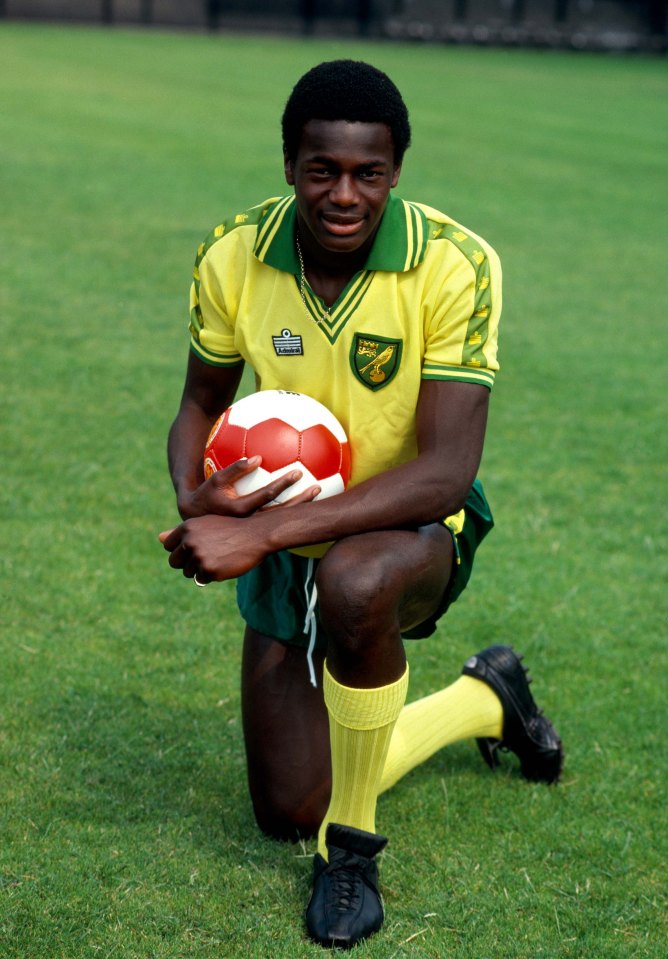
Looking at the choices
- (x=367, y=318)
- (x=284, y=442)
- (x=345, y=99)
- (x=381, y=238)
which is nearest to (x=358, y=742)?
(x=284, y=442)

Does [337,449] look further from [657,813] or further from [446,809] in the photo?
[657,813]

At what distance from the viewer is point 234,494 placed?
3.19 metres

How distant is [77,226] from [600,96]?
17.4m

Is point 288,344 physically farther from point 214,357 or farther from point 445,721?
point 445,721

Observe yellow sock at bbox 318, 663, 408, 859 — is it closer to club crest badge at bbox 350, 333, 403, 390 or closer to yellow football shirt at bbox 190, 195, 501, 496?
yellow football shirt at bbox 190, 195, 501, 496

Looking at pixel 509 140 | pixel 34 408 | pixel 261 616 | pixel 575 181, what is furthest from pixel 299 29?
pixel 261 616

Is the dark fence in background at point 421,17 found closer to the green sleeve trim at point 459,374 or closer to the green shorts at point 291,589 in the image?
the green shorts at point 291,589

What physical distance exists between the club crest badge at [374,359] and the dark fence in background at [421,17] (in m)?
37.2

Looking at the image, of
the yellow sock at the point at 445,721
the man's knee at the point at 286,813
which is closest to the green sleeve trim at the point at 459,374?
the yellow sock at the point at 445,721

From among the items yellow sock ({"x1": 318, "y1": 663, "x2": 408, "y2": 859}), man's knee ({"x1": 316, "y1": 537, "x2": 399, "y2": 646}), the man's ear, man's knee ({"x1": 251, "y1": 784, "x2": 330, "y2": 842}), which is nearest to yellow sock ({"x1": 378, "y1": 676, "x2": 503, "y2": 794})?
man's knee ({"x1": 251, "y1": 784, "x2": 330, "y2": 842})

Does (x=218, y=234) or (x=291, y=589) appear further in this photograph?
(x=291, y=589)

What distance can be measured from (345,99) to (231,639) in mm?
2121

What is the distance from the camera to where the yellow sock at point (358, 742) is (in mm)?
3107

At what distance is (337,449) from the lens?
3.29 meters
